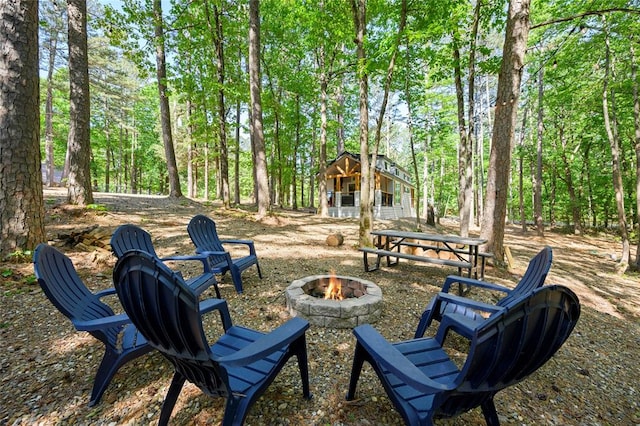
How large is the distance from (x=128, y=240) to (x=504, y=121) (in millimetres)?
7060

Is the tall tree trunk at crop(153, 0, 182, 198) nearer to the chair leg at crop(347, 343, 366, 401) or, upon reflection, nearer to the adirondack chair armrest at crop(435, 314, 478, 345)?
the chair leg at crop(347, 343, 366, 401)

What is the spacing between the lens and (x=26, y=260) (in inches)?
149

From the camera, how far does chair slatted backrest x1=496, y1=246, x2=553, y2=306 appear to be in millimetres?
2486

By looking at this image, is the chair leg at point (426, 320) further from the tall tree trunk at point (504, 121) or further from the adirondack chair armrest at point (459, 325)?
the tall tree trunk at point (504, 121)

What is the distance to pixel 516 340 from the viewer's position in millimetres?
1222

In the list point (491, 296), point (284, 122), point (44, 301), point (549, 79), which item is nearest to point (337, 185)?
point (284, 122)

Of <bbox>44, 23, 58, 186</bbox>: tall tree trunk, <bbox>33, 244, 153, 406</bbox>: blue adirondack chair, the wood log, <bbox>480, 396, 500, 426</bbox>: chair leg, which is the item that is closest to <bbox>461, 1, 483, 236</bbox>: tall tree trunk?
the wood log

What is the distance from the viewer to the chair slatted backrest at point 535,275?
249 cm

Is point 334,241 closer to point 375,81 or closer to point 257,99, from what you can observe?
point 257,99

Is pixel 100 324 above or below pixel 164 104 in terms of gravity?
below

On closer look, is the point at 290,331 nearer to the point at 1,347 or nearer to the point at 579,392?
the point at 579,392

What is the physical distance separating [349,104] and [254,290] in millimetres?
20147

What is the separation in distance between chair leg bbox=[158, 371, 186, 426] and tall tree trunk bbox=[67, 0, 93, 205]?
24.5 feet

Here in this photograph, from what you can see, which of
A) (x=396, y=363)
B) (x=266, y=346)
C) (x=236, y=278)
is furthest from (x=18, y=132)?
(x=396, y=363)
